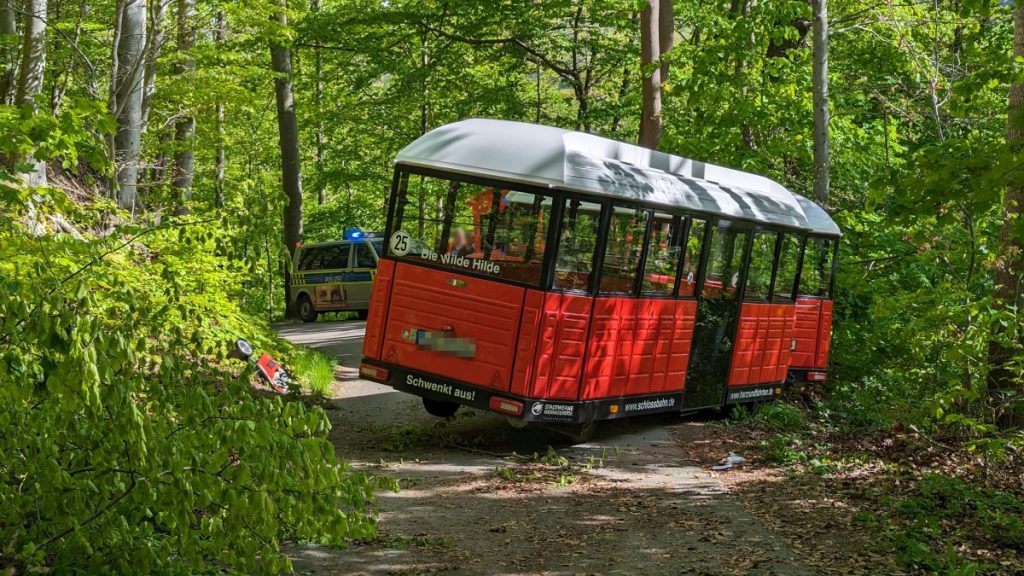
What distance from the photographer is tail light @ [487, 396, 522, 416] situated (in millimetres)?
10055

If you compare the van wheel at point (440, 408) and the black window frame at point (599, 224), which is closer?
the black window frame at point (599, 224)

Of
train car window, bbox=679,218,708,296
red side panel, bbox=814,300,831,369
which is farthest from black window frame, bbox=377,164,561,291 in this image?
red side panel, bbox=814,300,831,369

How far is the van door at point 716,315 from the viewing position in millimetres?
12453

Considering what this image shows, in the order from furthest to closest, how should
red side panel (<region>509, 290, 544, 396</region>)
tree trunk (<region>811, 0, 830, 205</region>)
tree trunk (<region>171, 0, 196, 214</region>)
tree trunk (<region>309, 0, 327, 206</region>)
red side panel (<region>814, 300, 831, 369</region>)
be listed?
1. tree trunk (<region>309, 0, 327, 206</region>)
2. red side panel (<region>814, 300, 831, 369</region>)
3. tree trunk (<region>811, 0, 830, 205</region>)
4. tree trunk (<region>171, 0, 196, 214</region>)
5. red side panel (<region>509, 290, 544, 396</region>)

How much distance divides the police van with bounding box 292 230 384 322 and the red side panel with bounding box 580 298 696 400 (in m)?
14.4

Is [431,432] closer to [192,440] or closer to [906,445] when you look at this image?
[906,445]

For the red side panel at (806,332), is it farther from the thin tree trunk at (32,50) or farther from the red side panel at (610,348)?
the thin tree trunk at (32,50)

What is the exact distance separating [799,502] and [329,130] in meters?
21.3

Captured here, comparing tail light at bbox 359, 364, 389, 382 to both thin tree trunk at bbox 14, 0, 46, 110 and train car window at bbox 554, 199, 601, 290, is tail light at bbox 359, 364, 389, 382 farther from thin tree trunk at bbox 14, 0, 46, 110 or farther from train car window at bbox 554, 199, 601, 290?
thin tree trunk at bbox 14, 0, 46, 110

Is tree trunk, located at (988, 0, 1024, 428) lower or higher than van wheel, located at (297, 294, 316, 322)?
higher

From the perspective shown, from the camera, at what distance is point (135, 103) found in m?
13.2

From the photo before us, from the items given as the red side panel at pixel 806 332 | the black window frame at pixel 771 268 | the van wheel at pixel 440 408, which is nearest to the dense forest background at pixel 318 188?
the red side panel at pixel 806 332

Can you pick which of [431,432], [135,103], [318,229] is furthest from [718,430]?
[318,229]

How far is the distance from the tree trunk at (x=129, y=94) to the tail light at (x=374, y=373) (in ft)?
12.2
